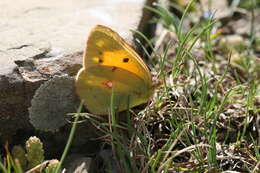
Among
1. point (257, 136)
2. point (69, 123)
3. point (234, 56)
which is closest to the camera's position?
point (69, 123)

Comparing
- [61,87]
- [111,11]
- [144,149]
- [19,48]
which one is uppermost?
[111,11]

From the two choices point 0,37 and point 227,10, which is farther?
point 227,10

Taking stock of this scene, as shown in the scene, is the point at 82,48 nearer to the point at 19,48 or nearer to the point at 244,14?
the point at 19,48

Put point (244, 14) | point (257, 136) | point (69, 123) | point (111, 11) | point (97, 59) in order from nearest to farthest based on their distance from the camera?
point (97, 59) < point (69, 123) < point (257, 136) < point (111, 11) < point (244, 14)

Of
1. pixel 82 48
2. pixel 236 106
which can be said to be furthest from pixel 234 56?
pixel 82 48

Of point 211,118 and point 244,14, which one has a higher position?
point 244,14
